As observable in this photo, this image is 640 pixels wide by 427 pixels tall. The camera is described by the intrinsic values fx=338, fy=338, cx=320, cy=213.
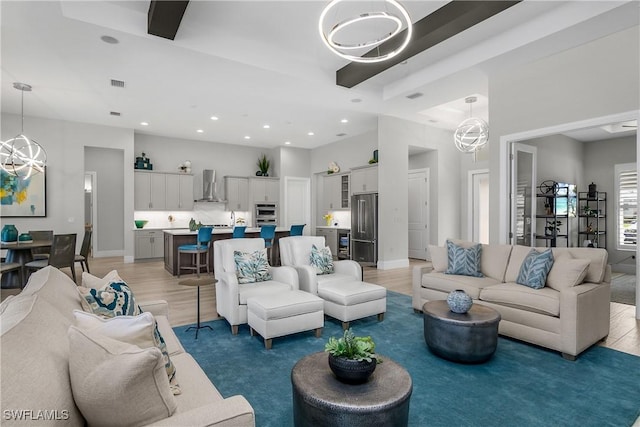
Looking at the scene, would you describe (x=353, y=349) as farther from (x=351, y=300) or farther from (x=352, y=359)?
(x=351, y=300)

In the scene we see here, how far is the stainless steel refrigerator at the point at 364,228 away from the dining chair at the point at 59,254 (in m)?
5.54

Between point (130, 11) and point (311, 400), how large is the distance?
4.41 metres

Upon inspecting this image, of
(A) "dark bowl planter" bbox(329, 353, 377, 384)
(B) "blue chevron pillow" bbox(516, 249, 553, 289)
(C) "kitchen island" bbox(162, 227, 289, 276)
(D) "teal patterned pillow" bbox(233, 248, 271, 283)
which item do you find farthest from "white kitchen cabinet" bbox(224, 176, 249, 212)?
(A) "dark bowl planter" bbox(329, 353, 377, 384)

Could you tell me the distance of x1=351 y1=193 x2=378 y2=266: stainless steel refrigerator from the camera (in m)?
7.57

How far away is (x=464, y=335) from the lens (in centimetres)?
274

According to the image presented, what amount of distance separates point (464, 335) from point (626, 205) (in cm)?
690

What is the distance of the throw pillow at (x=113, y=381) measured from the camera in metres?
1.05

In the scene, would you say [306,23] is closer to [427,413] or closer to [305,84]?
[305,84]

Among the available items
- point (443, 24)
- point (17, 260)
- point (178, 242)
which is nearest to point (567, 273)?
point (443, 24)

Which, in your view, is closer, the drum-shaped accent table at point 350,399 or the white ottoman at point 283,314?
the drum-shaped accent table at point 350,399

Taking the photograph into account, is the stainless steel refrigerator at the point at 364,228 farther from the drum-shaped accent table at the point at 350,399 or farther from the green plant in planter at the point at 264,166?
the drum-shaped accent table at the point at 350,399

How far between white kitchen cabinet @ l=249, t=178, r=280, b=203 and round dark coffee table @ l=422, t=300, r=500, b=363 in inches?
306

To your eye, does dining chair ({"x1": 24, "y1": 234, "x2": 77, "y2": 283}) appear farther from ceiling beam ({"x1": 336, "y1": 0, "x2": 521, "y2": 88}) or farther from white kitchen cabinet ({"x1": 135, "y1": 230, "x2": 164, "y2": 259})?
ceiling beam ({"x1": 336, "y1": 0, "x2": 521, "y2": 88})

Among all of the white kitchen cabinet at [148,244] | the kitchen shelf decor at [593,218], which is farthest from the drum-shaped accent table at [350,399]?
the white kitchen cabinet at [148,244]
